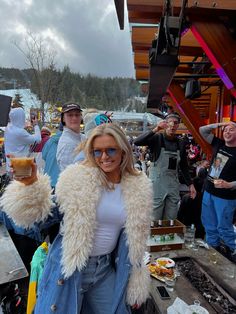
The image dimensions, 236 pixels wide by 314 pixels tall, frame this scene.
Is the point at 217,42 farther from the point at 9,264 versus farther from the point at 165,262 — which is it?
the point at 9,264

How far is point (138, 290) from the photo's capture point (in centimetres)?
161

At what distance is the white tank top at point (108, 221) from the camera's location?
1.54 m

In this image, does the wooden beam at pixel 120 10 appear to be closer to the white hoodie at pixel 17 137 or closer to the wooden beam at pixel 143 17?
the wooden beam at pixel 143 17

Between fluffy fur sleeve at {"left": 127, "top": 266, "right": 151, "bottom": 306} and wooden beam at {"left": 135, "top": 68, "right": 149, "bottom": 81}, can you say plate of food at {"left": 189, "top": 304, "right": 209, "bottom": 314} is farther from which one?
wooden beam at {"left": 135, "top": 68, "right": 149, "bottom": 81}

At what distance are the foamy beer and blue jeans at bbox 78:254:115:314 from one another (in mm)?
650

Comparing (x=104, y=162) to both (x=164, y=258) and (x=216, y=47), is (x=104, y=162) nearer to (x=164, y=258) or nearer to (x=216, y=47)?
(x=164, y=258)

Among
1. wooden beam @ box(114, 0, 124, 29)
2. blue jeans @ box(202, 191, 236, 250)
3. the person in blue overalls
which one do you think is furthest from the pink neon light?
blue jeans @ box(202, 191, 236, 250)

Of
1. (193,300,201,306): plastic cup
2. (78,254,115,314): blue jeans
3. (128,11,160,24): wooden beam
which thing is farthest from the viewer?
(128,11,160,24): wooden beam

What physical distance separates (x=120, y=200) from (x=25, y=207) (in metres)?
0.55

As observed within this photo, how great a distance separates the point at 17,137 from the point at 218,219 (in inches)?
122

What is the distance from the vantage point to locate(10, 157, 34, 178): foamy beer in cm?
125

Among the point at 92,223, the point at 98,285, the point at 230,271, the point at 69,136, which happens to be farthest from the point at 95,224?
the point at 230,271

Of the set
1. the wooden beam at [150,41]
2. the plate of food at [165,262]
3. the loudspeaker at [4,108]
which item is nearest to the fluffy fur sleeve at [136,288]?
the plate of food at [165,262]

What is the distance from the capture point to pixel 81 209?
4.80 feet
